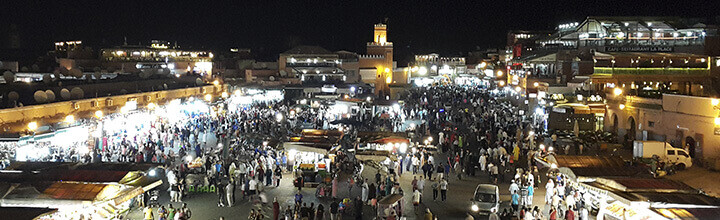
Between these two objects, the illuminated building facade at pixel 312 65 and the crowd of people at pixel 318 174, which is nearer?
the crowd of people at pixel 318 174

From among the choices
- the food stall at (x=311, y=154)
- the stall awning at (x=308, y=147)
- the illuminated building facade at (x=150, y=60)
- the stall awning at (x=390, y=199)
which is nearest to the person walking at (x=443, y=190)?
the stall awning at (x=390, y=199)

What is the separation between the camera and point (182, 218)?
13.3m

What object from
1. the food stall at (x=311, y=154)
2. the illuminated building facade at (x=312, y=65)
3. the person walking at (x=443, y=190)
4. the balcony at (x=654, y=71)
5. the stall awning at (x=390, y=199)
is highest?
the illuminated building facade at (x=312, y=65)

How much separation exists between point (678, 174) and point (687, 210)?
9132 millimetres

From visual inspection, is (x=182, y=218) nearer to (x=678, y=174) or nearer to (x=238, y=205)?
(x=238, y=205)

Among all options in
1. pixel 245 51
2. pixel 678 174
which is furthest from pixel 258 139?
pixel 245 51

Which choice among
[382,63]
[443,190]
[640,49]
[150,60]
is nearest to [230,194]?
[443,190]

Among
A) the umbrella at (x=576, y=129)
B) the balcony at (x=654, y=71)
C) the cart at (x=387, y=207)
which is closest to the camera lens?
the cart at (x=387, y=207)

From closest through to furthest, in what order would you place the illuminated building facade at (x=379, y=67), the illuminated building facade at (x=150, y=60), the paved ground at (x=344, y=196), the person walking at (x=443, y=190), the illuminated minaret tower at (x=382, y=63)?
the paved ground at (x=344, y=196), the person walking at (x=443, y=190), the illuminated building facade at (x=150, y=60), the illuminated building facade at (x=379, y=67), the illuminated minaret tower at (x=382, y=63)

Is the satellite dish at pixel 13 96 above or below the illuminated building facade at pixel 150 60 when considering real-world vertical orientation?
below

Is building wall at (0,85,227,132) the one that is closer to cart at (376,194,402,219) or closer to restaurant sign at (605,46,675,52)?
cart at (376,194,402,219)

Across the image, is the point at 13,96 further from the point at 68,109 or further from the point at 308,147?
the point at 308,147

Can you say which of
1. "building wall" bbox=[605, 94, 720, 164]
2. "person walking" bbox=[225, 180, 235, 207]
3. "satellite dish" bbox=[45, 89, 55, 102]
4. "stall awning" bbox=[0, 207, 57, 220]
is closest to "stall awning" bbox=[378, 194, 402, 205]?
"person walking" bbox=[225, 180, 235, 207]

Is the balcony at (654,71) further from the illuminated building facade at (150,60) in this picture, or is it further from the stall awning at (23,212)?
the illuminated building facade at (150,60)
